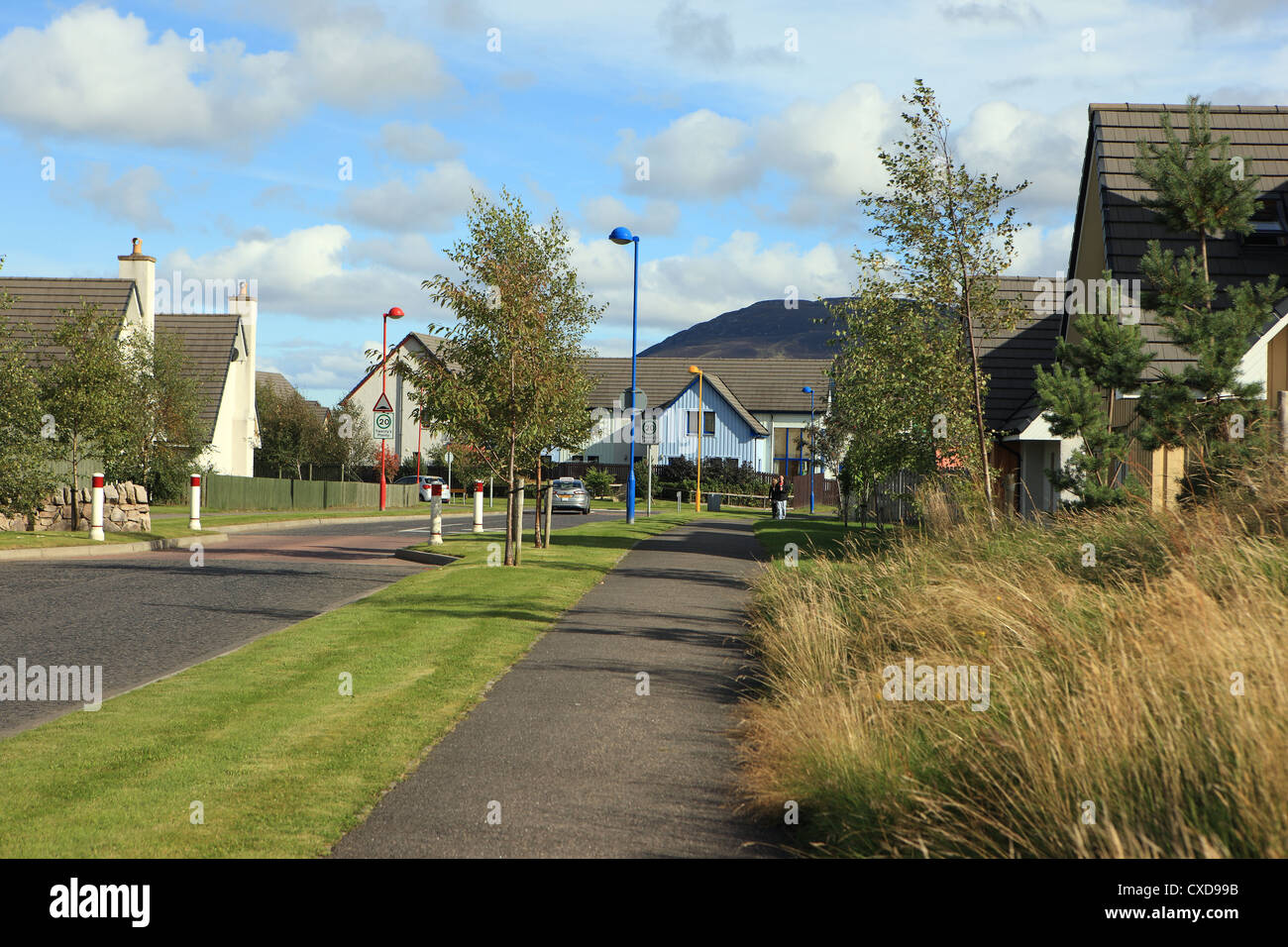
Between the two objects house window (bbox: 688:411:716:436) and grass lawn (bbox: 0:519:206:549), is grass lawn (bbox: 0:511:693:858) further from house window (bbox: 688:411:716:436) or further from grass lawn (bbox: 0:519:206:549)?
house window (bbox: 688:411:716:436)

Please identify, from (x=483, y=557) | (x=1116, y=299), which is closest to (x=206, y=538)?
(x=483, y=557)

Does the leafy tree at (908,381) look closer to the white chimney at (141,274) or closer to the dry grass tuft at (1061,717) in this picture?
the dry grass tuft at (1061,717)

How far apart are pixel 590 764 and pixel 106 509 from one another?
23.4m

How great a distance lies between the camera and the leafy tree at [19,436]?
75.4 ft

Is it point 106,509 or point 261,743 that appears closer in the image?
point 261,743

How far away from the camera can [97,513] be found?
24.5 metres

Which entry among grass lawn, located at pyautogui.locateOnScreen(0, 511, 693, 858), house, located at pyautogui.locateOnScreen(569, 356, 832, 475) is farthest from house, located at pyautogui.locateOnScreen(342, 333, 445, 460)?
grass lawn, located at pyautogui.locateOnScreen(0, 511, 693, 858)

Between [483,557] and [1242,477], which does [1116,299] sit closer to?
[1242,477]

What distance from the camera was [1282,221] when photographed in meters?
21.7

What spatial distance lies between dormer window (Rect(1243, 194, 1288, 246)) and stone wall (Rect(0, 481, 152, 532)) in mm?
23912

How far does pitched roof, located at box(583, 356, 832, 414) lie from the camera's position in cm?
8694

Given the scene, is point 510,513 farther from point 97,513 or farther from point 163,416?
point 163,416

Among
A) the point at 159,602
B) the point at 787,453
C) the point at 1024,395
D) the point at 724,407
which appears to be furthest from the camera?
the point at 787,453

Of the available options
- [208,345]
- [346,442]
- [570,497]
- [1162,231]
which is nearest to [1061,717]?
[1162,231]
